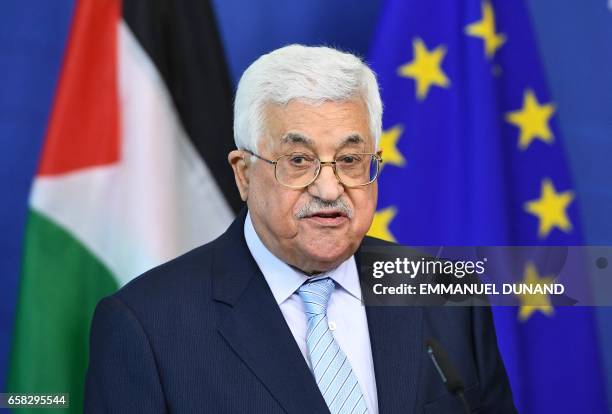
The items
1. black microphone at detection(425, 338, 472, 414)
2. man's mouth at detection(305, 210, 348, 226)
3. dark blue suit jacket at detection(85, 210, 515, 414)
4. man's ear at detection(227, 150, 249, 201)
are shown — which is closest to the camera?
black microphone at detection(425, 338, 472, 414)

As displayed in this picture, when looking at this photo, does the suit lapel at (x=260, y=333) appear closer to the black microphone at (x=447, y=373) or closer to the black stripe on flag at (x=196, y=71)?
the black microphone at (x=447, y=373)

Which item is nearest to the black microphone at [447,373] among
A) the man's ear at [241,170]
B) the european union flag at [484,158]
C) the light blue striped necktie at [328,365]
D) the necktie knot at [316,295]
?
the light blue striped necktie at [328,365]

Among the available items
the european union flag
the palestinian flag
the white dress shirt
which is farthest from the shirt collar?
the european union flag

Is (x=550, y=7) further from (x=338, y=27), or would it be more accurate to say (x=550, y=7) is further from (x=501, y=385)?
(x=501, y=385)

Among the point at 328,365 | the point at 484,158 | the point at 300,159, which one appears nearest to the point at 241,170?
the point at 300,159

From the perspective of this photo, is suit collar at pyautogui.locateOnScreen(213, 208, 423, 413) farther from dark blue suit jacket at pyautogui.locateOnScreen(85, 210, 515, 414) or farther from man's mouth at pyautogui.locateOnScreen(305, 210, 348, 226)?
man's mouth at pyautogui.locateOnScreen(305, 210, 348, 226)

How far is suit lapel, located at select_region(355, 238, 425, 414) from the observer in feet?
6.03

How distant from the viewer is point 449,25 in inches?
117

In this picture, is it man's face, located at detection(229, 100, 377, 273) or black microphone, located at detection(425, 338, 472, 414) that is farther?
man's face, located at detection(229, 100, 377, 273)

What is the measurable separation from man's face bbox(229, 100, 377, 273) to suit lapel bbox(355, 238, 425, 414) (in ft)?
0.52

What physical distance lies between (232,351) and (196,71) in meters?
1.28

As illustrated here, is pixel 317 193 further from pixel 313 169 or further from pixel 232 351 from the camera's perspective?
pixel 232 351

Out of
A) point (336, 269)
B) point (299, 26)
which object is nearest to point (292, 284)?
point (336, 269)

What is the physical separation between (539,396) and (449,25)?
1176mm
